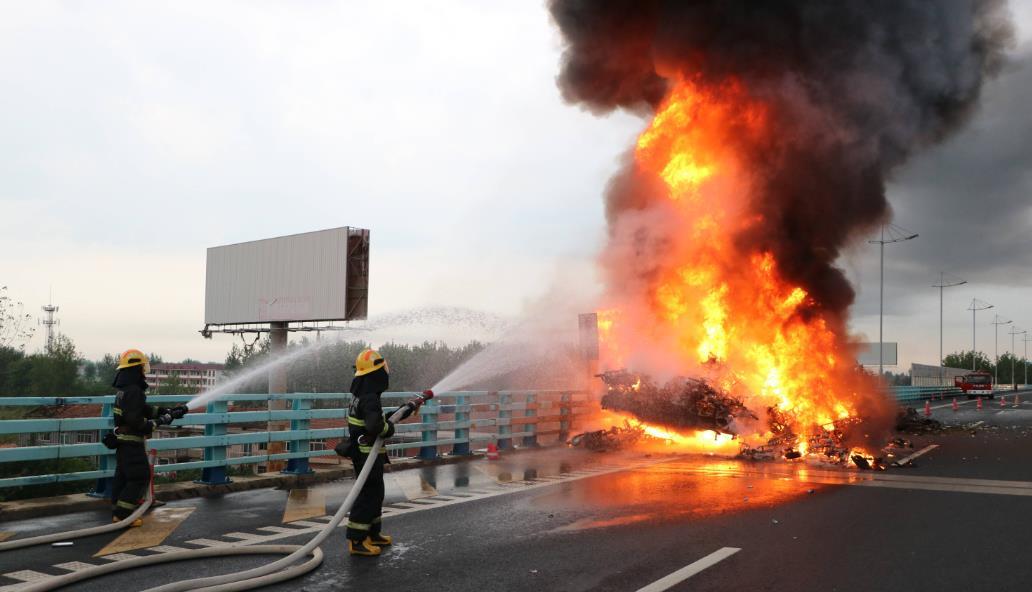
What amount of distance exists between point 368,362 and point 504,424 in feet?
31.4

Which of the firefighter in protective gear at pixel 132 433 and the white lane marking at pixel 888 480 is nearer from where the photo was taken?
the firefighter in protective gear at pixel 132 433

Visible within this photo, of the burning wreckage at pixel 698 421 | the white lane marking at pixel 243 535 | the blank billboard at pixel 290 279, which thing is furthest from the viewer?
the blank billboard at pixel 290 279

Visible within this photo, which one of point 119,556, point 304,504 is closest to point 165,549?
point 119,556

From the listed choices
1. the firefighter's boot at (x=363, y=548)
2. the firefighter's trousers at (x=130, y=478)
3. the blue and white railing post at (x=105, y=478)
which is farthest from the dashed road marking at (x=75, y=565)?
the blue and white railing post at (x=105, y=478)

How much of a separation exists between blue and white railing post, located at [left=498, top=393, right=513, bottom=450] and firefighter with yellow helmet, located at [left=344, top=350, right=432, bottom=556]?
908cm

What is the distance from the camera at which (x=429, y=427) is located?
13.7m

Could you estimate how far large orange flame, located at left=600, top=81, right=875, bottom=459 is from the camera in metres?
16.7

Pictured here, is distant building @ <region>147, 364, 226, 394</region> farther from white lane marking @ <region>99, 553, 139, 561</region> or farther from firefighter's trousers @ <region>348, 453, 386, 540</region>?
firefighter's trousers @ <region>348, 453, 386, 540</region>

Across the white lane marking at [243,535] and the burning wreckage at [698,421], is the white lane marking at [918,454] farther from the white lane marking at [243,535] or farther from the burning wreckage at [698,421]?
the white lane marking at [243,535]

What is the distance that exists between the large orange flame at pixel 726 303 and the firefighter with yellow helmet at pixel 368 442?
11.1 m

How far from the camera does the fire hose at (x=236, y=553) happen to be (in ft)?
17.2

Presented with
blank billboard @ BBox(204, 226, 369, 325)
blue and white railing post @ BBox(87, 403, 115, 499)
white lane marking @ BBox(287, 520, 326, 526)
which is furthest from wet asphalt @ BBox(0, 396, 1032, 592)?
blank billboard @ BBox(204, 226, 369, 325)

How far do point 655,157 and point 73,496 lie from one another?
14438 mm

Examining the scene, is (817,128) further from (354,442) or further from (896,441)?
(354,442)
